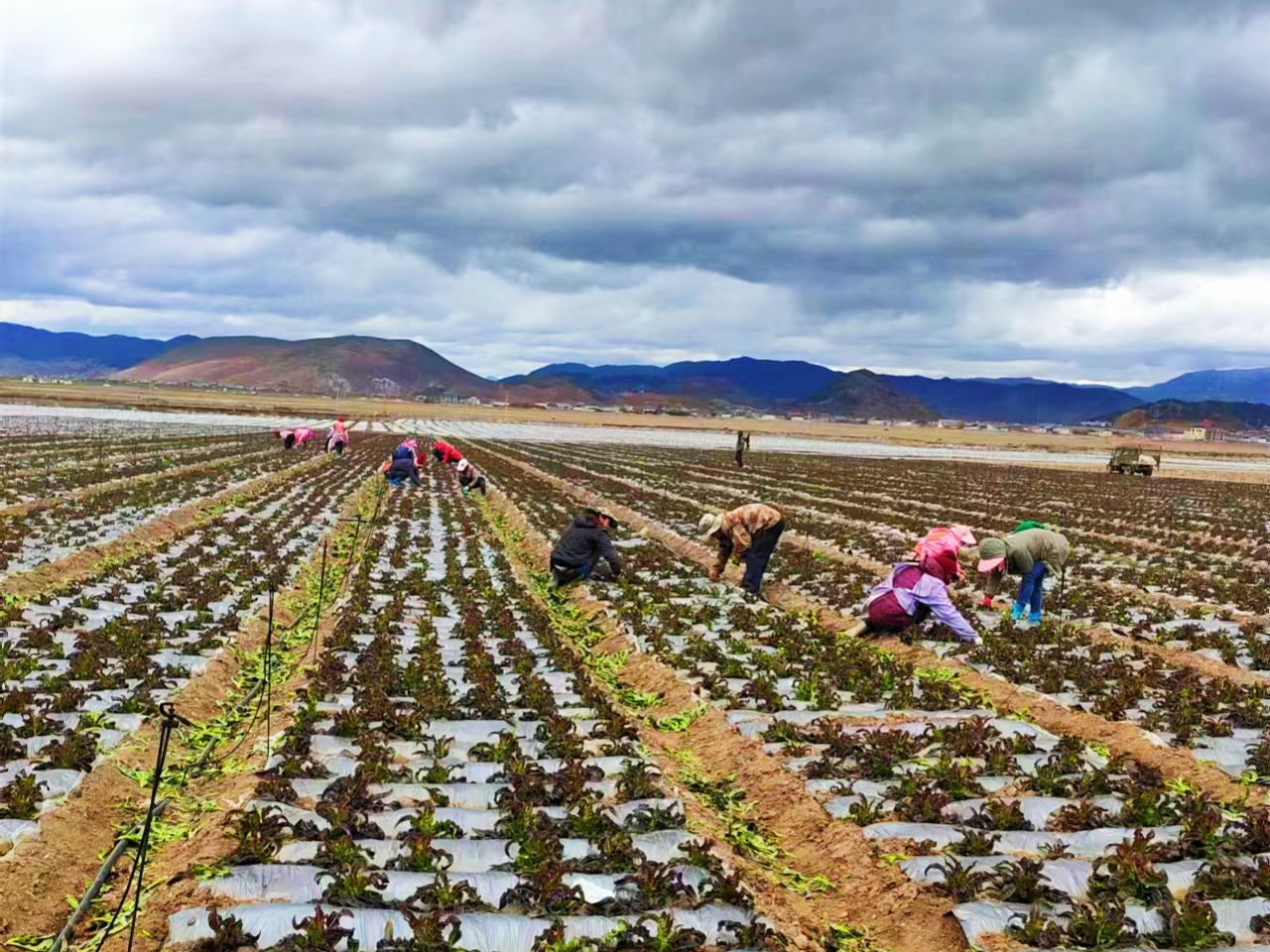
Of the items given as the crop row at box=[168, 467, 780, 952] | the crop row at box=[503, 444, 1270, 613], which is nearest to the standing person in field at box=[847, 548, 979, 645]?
the crop row at box=[168, 467, 780, 952]

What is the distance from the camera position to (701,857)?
19.1 ft

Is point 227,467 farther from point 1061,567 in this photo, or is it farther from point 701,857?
point 701,857

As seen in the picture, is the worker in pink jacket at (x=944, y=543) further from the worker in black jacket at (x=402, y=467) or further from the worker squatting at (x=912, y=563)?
the worker in black jacket at (x=402, y=467)

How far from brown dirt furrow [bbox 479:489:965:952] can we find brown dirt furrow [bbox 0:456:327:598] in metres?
9.64

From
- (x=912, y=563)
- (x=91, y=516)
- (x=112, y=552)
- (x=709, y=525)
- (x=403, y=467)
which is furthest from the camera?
(x=403, y=467)

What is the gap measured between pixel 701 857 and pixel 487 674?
4.30 metres

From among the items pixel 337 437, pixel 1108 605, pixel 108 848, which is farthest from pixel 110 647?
pixel 337 437

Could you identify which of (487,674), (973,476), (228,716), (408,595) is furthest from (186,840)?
(973,476)

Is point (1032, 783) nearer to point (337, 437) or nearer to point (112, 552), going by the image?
point (112, 552)

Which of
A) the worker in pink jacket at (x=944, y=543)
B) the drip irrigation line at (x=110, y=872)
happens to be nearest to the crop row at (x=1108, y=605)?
the worker in pink jacket at (x=944, y=543)

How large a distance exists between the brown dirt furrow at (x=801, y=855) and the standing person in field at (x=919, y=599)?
333 cm

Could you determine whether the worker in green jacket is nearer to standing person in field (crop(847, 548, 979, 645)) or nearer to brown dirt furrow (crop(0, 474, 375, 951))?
standing person in field (crop(847, 548, 979, 645))

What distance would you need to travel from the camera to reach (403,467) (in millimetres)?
29953

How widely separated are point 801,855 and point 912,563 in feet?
20.0
